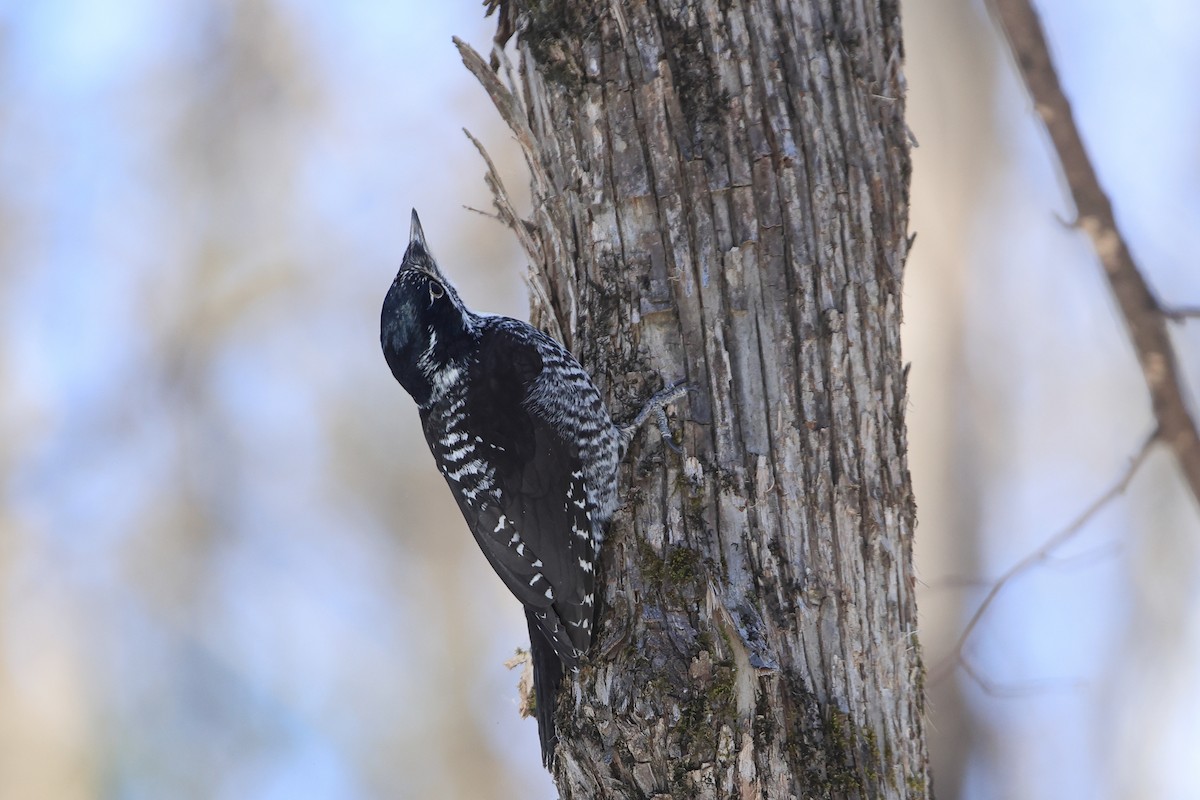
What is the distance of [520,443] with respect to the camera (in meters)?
2.95

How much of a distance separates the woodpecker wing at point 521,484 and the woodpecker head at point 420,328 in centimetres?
12

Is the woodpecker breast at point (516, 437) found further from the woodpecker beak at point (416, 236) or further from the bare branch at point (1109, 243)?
the bare branch at point (1109, 243)

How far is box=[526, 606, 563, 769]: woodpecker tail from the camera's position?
2.52m

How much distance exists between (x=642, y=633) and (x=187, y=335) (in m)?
5.41

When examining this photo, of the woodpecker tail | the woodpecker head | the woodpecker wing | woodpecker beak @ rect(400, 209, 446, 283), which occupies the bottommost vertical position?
the woodpecker tail

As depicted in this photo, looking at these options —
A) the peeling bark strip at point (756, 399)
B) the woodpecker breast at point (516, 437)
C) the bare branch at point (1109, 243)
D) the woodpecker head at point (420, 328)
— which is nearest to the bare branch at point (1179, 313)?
the bare branch at point (1109, 243)

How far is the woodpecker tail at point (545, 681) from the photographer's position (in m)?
2.52

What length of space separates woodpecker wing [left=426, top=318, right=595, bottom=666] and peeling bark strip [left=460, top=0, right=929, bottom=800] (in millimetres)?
184

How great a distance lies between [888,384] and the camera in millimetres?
2297

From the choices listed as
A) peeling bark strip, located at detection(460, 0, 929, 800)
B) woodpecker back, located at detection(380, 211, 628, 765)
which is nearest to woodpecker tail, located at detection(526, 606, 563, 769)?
woodpecker back, located at detection(380, 211, 628, 765)

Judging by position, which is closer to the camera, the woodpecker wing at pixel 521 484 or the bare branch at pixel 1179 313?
the bare branch at pixel 1179 313

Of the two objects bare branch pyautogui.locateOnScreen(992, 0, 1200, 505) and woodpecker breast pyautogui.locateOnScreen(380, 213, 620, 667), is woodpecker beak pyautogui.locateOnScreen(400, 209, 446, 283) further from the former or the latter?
bare branch pyautogui.locateOnScreen(992, 0, 1200, 505)

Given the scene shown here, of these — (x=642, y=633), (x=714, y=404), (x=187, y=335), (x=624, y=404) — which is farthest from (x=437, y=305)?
(x=187, y=335)

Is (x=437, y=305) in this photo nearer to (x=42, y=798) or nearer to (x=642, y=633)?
(x=642, y=633)
